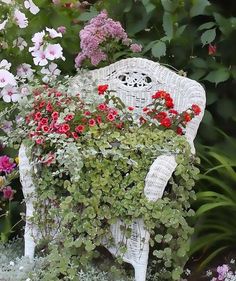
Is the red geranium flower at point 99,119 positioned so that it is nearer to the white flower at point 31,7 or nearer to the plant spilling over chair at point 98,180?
the plant spilling over chair at point 98,180

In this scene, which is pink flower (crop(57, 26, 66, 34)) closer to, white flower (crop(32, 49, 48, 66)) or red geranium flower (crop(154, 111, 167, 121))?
white flower (crop(32, 49, 48, 66))

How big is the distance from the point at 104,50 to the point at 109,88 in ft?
0.64

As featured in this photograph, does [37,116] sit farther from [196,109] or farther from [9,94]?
[196,109]

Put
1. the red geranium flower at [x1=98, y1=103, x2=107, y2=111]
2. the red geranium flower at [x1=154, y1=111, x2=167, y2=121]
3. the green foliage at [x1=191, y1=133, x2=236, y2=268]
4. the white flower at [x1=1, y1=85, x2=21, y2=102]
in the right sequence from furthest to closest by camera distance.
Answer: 1. the white flower at [x1=1, y1=85, x2=21, y2=102]
2. the green foliage at [x1=191, y1=133, x2=236, y2=268]
3. the red geranium flower at [x1=154, y1=111, x2=167, y2=121]
4. the red geranium flower at [x1=98, y1=103, x2=107, y2=111]

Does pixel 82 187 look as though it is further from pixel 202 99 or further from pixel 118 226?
pixel 202 99

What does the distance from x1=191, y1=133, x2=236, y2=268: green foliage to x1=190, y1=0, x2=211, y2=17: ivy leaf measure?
0.65m

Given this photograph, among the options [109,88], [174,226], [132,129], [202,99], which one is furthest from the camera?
[109,88]

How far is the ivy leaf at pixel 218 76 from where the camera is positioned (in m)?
3.44

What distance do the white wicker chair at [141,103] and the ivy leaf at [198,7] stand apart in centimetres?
31

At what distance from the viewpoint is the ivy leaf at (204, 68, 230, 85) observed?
3.44m

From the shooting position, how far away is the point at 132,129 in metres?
3.05

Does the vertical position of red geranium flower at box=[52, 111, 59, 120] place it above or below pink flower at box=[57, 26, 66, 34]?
above

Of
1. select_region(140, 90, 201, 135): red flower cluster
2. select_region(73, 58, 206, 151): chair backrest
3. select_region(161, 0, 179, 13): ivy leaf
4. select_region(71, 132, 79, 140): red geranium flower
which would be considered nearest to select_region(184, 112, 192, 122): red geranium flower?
select_region(140, 90, 201, 135): red flower cluster


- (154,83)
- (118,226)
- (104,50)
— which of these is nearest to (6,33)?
(104,50)
